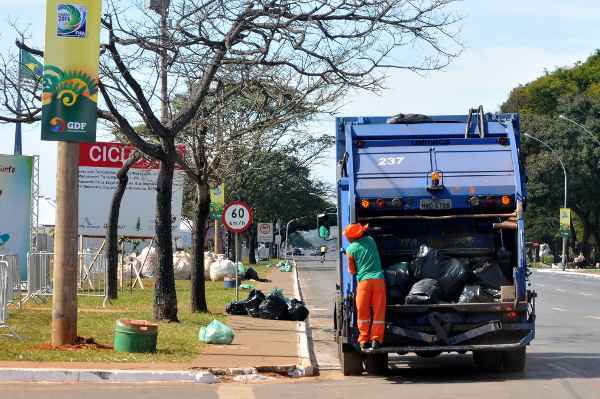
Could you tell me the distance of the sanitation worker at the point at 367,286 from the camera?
11.8m

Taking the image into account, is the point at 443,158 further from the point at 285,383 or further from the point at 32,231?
the point at 32,231

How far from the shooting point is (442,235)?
1290 centimetres

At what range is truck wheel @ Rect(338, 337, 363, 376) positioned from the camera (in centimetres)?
1267

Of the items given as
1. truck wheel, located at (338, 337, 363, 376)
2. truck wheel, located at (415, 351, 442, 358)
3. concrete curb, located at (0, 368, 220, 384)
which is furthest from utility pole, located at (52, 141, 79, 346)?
truck wheel, located at (415, 351, 442, 358)

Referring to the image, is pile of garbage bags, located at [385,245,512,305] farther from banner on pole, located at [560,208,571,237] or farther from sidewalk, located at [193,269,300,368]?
banner on pole, located at [560,208,571,237]

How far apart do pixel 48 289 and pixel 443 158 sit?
50.2 feet

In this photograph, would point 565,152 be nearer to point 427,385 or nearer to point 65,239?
point 65,239

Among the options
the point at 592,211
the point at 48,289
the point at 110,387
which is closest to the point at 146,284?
the point at 48,289

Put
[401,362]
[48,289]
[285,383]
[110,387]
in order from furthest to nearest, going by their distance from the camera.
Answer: [48,289] < [401,362] < [285,383] < [110,387]

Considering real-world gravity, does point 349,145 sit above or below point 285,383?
above

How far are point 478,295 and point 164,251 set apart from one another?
8.21 m

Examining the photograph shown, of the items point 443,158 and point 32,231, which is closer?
point 443,158

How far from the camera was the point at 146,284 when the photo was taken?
Answer: 122ft

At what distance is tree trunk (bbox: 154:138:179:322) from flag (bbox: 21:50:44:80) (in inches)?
132
